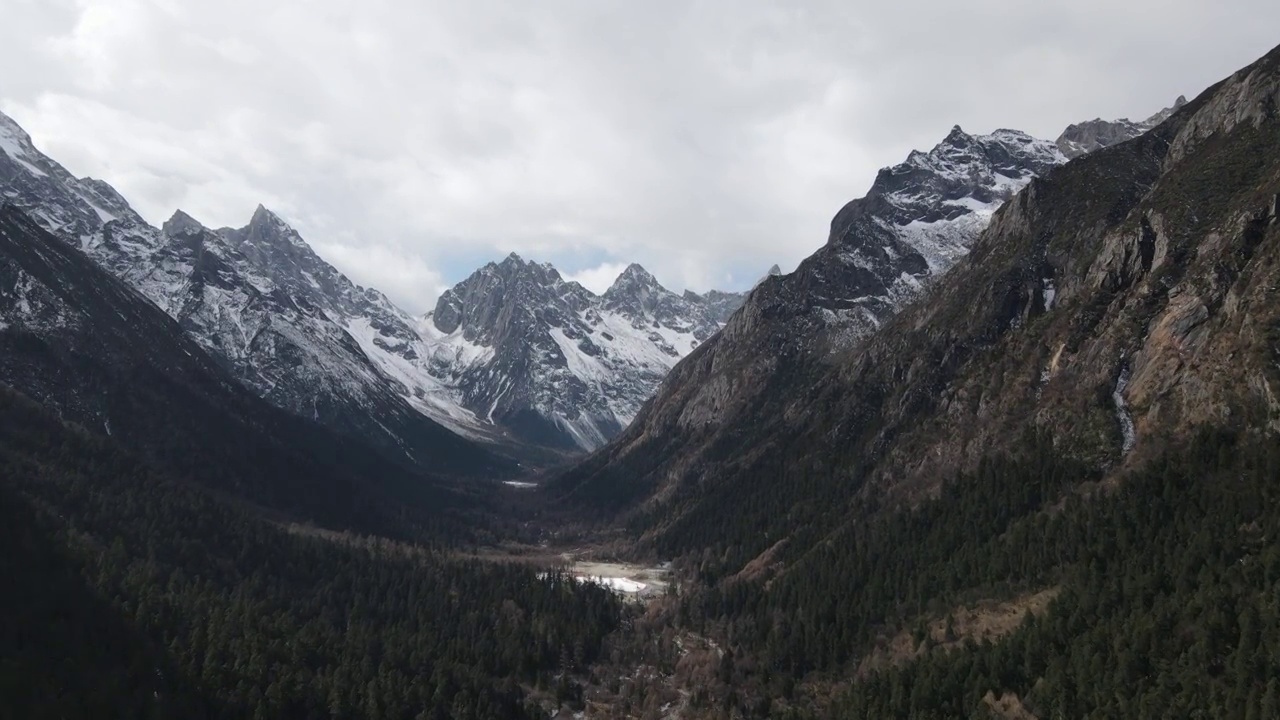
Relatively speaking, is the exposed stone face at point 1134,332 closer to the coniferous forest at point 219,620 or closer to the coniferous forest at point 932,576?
the coniferous forest at point 932,576

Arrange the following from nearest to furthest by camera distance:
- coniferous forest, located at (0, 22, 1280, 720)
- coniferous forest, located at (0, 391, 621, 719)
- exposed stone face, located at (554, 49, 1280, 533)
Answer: coniferous forest, located at (0, 22, 1280, 720), coniferous forest, located at (0, 391, 621, 719), exposed stone face, located at (554, 49, 1280, 533)

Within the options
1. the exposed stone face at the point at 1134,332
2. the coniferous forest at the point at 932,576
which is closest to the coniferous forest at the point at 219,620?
the coniferous forest at the point at 932,576

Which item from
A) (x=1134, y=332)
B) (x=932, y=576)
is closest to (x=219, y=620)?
(x=932, y=576)

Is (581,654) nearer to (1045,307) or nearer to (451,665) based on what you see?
(451,665)

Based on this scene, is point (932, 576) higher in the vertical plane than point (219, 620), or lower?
higher

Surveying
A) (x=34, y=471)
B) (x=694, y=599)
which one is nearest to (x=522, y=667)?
(x=694, y=599)

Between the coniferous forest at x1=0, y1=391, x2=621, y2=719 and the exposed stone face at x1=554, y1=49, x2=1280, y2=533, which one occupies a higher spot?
the exposed stone face at x1=554, y1=49, x2=1280, y2=533

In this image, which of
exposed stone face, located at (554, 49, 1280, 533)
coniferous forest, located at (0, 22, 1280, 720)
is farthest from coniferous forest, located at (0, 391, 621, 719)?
exposed stone face, located at (554, 49, 1280, 533)

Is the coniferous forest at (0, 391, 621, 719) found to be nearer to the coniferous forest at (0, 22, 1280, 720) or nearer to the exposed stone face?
the coniferous forest at (0, 22, 1280, 720)

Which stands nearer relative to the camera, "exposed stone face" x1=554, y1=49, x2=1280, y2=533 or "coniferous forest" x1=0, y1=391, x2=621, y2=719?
"coniferous forest" x1=0, y1=391, x2=621, y2=719

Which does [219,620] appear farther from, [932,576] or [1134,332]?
[1134,332]

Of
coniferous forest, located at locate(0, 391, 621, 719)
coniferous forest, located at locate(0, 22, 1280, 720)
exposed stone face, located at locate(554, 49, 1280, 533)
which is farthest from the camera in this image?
exposed stone face, located at locate(554, 49, 1280, 533)
